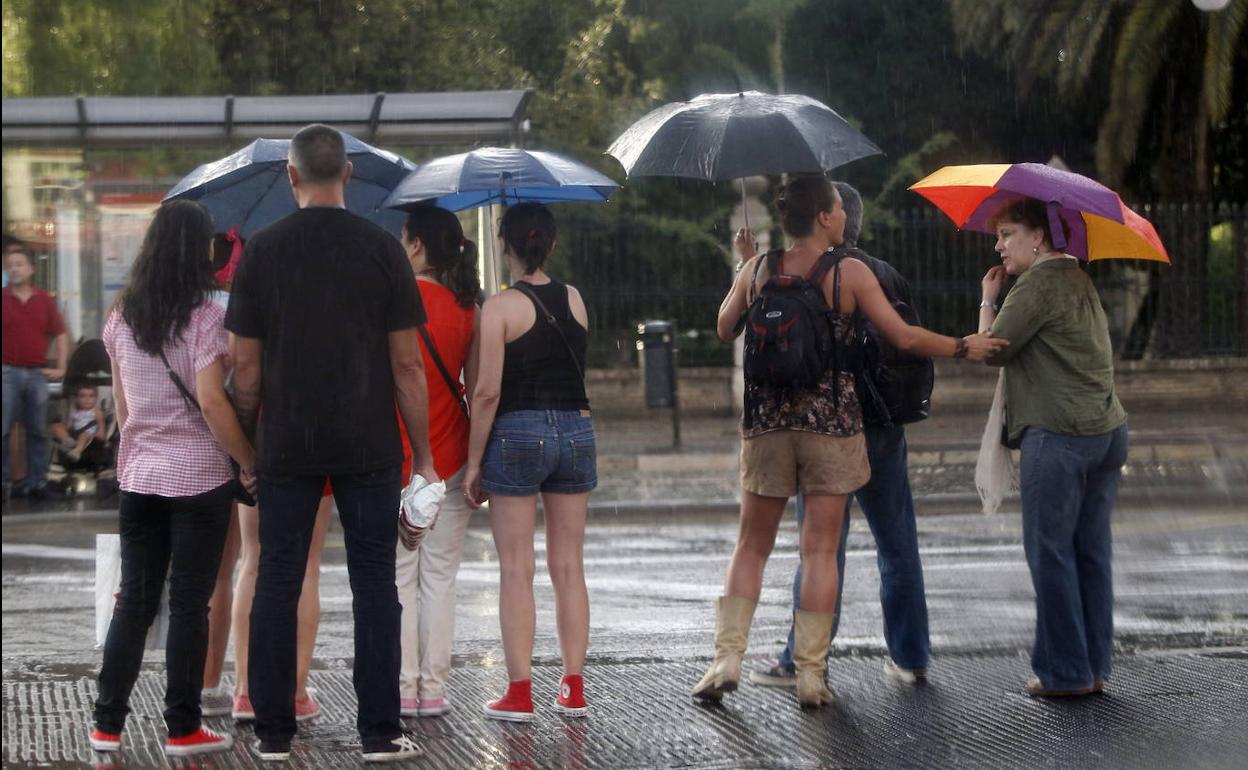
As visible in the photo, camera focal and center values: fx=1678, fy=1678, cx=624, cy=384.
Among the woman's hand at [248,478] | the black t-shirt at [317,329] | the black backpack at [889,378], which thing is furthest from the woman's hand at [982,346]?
the woman's hand at [248,478]

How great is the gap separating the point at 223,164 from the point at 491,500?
161 cm

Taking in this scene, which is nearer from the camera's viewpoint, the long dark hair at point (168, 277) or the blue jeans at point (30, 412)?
the long dark hair at point (168, 277)

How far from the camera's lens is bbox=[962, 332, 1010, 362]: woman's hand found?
5.87 m

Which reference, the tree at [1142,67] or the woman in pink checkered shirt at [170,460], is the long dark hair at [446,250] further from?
the tree at [1142,67]

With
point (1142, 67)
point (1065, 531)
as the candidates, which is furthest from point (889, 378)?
point (1142, 67)

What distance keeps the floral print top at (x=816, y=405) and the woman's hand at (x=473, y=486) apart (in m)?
0.93

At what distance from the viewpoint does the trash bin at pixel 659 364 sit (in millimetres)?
17219

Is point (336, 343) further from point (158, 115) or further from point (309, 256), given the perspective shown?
point (158, 115)

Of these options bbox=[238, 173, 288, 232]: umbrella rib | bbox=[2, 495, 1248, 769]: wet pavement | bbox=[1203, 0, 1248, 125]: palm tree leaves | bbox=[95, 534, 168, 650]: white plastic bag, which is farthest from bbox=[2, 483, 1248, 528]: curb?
bbox=[1203, 0, 1248, 125]: palm tree leaves

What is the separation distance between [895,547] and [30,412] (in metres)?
9.42

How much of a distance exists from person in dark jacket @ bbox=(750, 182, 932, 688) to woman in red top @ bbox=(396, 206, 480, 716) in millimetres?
1248

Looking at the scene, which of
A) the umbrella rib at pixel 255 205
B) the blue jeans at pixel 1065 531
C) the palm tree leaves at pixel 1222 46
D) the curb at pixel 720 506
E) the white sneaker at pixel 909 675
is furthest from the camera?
Answer: the palm tree leaves at pixel 1222 46

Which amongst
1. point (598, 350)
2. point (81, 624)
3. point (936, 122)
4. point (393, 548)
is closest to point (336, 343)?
point (393, 548)

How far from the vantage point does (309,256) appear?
4895mm
